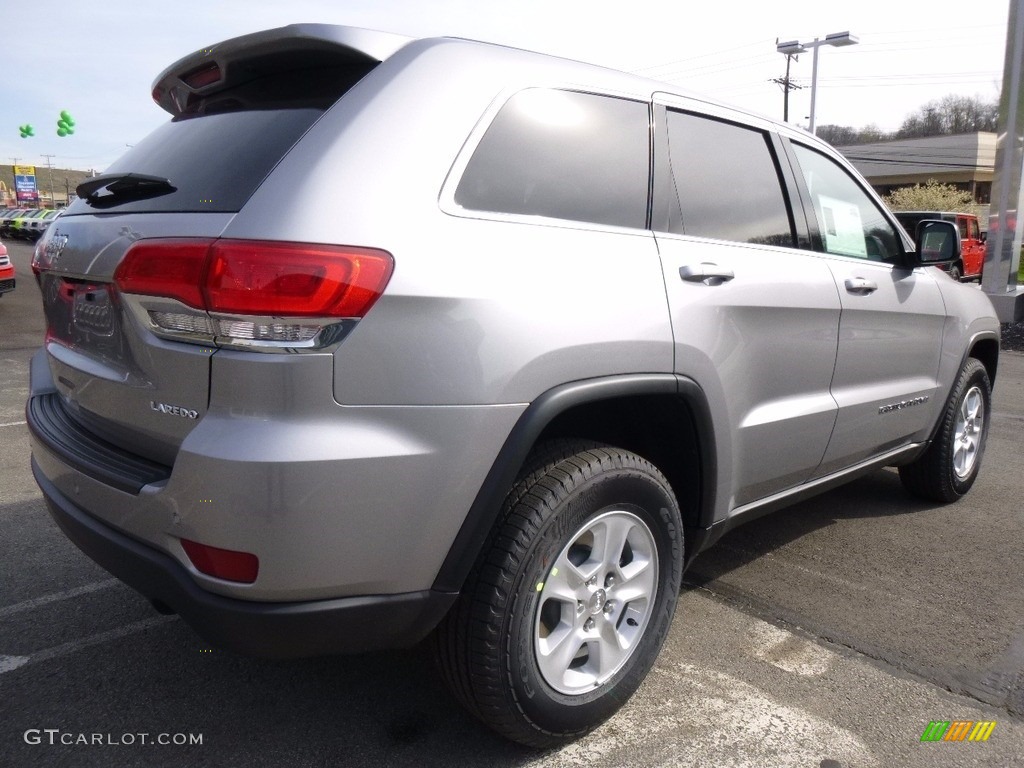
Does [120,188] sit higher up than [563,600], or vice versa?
[120,188]

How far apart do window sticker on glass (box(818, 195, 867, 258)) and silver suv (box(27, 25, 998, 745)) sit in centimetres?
58

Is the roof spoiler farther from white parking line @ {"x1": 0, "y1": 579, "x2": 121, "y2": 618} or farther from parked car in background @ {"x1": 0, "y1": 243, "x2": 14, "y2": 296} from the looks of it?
parked car in background @ {"x1": 0, "y1": 243, "x2": 14, "y2": 296}

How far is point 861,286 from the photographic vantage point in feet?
11.1

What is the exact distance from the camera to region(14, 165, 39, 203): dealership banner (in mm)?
81250

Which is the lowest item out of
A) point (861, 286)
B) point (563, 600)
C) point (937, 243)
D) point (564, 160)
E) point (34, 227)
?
point (34, 227)

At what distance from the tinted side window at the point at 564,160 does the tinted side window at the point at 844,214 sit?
1.08 metres

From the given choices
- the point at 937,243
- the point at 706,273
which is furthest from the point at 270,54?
the point at 937,243

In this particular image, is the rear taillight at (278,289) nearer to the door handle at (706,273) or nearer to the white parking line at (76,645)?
the door handle at (706,273)

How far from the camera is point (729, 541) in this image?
396 centimetres

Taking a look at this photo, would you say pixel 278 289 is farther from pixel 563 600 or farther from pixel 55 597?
pixel 55 597

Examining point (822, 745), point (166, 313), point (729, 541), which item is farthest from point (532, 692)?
point (729, 541)

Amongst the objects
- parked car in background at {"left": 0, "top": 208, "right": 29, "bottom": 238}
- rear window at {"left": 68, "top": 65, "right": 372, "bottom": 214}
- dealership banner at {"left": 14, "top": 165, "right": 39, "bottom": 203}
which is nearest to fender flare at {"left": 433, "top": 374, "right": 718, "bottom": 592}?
rear window at {"left": 68, "top": 65, "right": 372, "bottom": 214}

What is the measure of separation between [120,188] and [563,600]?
166cm

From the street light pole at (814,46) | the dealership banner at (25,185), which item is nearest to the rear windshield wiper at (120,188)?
the street light pole at (814,46)
